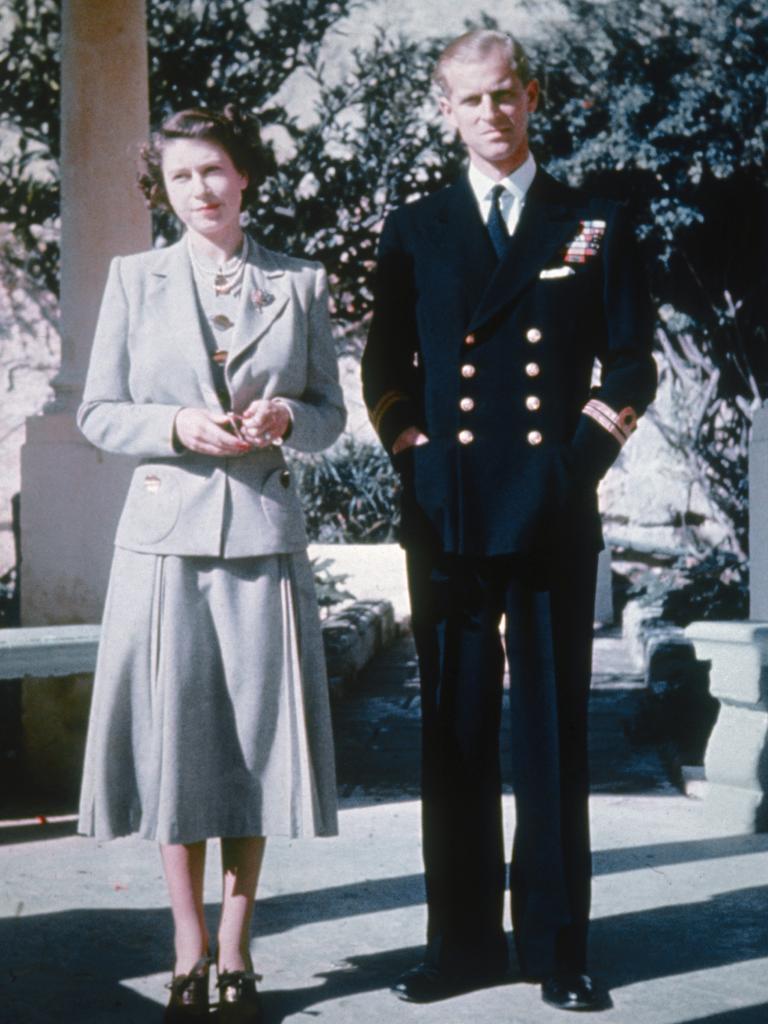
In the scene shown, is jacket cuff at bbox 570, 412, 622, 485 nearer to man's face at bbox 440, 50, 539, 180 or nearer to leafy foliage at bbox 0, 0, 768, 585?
man's face at bbox 440, 50, 539, 180

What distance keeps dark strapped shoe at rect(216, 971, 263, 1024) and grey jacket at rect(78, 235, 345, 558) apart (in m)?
0.86

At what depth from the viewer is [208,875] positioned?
14.1 feet

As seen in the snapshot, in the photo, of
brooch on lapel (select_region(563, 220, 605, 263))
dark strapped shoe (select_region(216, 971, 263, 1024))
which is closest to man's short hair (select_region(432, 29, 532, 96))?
brooch on lapel (select_region(563, 220, 605, 263))

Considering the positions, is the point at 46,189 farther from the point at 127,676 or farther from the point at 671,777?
the point at 127,676

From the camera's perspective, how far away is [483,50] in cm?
301

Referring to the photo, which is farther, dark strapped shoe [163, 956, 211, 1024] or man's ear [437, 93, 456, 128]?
man's ear [437, 93, 456, 128]

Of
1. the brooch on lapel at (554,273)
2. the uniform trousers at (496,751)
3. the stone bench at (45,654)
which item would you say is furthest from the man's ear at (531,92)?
the stone bench at (45,654)

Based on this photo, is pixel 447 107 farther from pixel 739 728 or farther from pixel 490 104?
pixel 739 728

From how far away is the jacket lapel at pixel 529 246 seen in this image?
10.2 ft

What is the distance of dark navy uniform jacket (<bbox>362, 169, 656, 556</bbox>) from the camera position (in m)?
3.09

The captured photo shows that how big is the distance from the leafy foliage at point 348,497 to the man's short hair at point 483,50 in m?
10.7

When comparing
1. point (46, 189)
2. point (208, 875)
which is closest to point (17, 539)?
point (208, 875)

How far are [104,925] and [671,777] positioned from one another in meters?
2.77

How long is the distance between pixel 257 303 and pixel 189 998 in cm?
144
